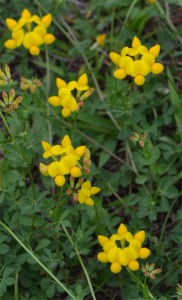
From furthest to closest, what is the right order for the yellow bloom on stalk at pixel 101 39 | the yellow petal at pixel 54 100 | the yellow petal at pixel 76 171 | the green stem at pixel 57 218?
the yellow bloom on stalk at pixel 101 39
the yellow petal at pixel 54 100
the green stem at pixel 57 218
the yellow petal at pixel 76 171

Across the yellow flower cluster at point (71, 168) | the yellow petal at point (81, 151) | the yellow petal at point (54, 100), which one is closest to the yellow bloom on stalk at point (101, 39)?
the yellow petal at point (54, 100)

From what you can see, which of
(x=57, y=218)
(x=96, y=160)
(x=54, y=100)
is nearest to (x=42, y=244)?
(x=57, y=218)

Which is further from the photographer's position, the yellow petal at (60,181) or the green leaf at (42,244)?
the green leaf at (42,244)

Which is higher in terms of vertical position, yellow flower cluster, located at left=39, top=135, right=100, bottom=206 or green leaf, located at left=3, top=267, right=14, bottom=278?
yellow flower cluster, located at left=39, top=135, right=100, bottom=206

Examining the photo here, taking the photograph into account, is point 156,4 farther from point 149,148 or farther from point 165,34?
point 149,148

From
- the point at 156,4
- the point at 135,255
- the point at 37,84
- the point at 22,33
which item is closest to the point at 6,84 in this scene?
the point at 37,84

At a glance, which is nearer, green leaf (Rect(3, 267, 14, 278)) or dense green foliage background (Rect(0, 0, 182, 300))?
green leaf (Rect(3, 267, 14, 278))

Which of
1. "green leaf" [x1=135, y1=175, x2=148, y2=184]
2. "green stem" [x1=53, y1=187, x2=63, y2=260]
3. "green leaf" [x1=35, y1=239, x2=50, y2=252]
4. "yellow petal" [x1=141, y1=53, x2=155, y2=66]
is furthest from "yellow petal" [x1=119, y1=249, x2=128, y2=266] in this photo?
"yellow petal" [x1=141, y1=53, x2=155, y2=66]

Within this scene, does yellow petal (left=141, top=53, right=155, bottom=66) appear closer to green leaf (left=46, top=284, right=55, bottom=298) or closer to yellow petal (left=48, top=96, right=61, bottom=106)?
yellow petal (left=48, top=96, right=61, bottom=106)

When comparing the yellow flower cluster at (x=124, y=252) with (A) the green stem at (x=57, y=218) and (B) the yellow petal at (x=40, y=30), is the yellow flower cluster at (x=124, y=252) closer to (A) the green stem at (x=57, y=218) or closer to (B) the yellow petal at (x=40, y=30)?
(A) the green stem at (x=57, y=218)
